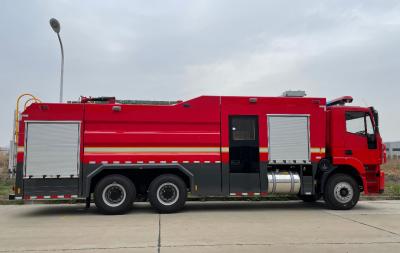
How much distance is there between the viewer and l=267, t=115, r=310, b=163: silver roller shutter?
37.2 ft

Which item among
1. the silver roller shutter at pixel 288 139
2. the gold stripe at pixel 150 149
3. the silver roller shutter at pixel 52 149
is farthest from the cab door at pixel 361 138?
the silver roller shutter at pixel 52 149

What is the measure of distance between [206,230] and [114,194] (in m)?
3.37

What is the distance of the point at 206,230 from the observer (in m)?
8.25

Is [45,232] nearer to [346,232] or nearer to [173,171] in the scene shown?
[173,171]

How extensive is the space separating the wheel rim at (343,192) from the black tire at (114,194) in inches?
221

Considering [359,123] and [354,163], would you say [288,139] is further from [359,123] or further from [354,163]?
[359,123]

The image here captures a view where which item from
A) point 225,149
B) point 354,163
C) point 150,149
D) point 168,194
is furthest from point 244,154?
point 354,163

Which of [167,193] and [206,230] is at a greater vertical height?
[167,193]

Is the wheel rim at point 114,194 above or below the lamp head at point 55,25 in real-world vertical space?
below

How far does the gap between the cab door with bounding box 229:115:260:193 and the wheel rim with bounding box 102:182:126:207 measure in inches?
115

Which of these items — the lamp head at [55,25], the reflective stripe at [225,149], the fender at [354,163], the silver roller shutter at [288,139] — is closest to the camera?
the reflective stripe at [225,149]

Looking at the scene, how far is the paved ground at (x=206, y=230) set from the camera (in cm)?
680

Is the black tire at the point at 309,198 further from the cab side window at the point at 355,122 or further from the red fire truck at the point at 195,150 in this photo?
the cab side window at the point at 355,122

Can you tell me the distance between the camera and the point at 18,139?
10.4 meters
